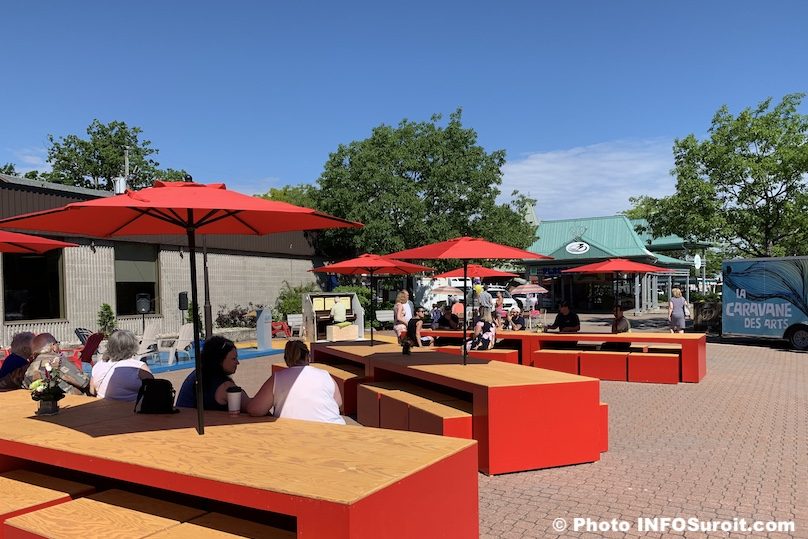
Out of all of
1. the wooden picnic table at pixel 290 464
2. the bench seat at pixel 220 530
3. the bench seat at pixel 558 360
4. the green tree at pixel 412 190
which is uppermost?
the green tree at pixel 412 190

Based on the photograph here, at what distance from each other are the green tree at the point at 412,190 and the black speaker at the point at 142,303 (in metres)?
8.76

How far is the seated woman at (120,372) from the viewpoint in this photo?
5203 mm

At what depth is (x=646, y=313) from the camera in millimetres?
32562

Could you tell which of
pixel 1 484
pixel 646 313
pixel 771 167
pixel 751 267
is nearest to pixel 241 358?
pixel 1 484

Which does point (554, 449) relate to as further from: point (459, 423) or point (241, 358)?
point (241, 358)

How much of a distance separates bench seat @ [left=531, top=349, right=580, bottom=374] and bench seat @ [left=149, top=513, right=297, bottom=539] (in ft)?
30.9

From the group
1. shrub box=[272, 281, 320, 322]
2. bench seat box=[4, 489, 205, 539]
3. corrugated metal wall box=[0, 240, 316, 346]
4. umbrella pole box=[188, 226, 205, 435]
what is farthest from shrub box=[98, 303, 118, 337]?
bench seat box=[4, 489, 205, 539]

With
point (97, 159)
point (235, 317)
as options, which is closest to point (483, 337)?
point (235, 317)

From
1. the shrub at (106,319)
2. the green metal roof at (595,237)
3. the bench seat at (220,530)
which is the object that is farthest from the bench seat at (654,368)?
the green metal roof at (595,237)

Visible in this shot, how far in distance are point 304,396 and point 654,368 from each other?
331 inches

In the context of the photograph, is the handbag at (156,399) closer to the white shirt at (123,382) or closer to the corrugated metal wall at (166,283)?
the white shirt at (123,382)

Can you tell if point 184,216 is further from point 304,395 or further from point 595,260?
point 595,260

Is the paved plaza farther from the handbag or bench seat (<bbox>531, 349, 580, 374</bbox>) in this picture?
the handbag
